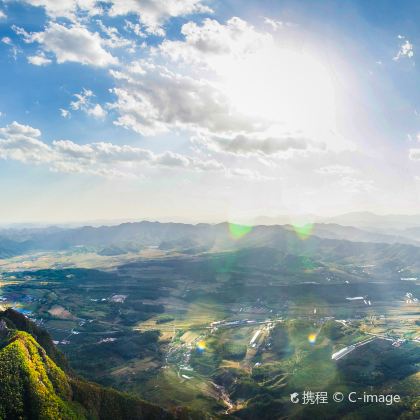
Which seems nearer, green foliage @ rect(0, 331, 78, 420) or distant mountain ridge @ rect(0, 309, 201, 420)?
green foliage @ rect(0, 331, 78, 420)

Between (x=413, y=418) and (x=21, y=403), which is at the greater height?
(x=21, y=403)

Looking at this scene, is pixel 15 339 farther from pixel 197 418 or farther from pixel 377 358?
pixel 377 358

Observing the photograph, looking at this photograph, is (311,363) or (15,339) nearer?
(15,339)

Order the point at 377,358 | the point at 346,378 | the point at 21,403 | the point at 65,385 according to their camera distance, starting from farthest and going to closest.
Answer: the point at 377,358 < the point at 346,378 < the point at 65,385 < the point at 21,403

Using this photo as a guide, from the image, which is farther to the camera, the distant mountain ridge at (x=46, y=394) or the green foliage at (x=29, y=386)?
the distant mountain ridge at (x=46, y=394)

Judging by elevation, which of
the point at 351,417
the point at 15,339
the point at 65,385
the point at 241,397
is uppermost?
the point at 15,339

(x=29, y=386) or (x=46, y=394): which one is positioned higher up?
(x=29, y=386)

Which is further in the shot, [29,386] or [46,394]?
[46,394]

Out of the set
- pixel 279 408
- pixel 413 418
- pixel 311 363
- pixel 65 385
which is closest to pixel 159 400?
pixel 279 408

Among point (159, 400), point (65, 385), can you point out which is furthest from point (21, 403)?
point (159, 400)

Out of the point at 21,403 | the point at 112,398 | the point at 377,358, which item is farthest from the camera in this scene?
the point at 377,358
